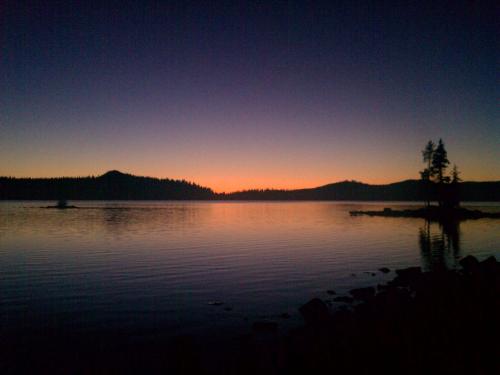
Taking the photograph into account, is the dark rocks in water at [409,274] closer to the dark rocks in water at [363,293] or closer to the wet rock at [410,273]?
the wet rock at [410,273]

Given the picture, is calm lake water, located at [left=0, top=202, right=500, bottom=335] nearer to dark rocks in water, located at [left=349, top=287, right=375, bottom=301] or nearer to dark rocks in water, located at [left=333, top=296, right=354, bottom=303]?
dark rocks in water, located at [left=333, top=296, right=354, bottom=303]

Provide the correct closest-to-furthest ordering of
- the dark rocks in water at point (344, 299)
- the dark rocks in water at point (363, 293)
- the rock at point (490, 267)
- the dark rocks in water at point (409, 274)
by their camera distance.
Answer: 1. the dark rocks in water at point (344, 299)
2. the dark rocks in water at point (363, 293)
3. the rock at point (490, 267)
4. the dark rocks in water at point (409, 274)

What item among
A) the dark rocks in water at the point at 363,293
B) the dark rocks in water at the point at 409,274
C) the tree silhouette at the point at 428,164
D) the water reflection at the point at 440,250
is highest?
the tree silhouette at the point at 428,164

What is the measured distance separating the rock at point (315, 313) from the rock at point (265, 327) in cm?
187

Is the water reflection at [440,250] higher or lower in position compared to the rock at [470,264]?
lower

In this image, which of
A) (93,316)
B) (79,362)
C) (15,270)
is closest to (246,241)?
(15,270)

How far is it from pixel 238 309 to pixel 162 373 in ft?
24.3

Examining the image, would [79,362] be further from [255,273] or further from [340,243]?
[340,243]

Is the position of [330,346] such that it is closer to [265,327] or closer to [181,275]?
[265,327]

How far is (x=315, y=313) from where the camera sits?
57.4 feet

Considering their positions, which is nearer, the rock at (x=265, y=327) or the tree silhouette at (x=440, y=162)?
the rock at (x=265, y=327)

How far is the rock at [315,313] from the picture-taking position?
55.9 ft

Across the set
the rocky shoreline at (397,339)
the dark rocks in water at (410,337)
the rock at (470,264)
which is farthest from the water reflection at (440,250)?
the rocky shoreline at (397,339)

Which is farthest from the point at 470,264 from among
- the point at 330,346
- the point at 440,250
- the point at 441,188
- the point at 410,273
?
the point at 441,188
